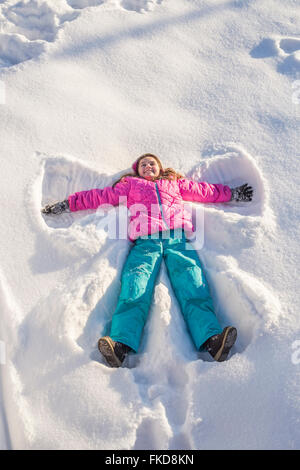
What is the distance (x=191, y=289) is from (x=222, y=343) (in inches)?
11.0

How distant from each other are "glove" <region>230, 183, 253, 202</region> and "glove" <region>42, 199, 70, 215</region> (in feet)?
2.96

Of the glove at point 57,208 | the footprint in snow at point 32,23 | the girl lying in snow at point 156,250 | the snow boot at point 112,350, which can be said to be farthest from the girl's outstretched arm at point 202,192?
the footprint in snow at point 32,23

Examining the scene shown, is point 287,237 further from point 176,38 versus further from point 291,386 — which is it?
point 176,38

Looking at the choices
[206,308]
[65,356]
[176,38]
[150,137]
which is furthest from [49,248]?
[176,38]

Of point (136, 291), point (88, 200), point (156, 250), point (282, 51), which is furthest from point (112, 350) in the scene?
point (282, 51)

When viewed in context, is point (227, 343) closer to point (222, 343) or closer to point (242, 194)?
point (222, 343)

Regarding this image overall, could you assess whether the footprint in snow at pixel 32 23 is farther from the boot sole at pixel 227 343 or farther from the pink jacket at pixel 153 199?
the boot sole at pixel 227 343

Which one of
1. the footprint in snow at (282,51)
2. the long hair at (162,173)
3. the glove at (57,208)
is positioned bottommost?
the glove at (57,208)

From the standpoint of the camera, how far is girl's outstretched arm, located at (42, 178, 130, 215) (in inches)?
80.7

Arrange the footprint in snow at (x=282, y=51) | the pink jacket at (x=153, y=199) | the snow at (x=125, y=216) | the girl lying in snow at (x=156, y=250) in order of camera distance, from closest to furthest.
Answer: the snow at (x=125, y=216), the girl lying in snow at (x=156, y=250), the pink jacket at (x=153, y=199), the footprint in snow at (x=282, y=51)

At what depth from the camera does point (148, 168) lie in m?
2.12

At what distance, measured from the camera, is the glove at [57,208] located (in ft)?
6.72

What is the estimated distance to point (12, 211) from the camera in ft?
6.61

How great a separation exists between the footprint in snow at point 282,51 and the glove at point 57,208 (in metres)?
1.73
